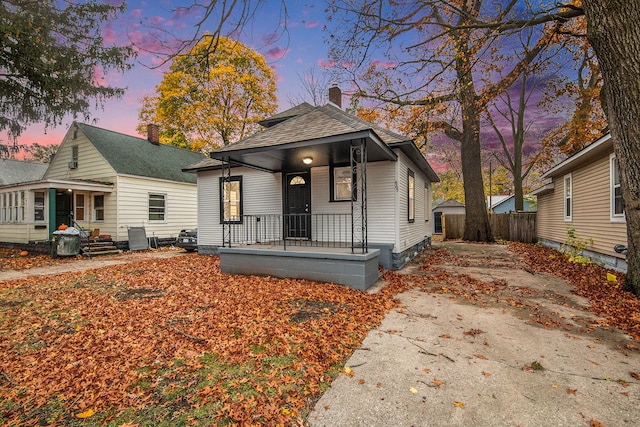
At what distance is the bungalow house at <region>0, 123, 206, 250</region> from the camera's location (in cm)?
1230

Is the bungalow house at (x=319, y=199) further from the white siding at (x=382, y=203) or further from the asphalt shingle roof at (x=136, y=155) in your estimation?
the asphalt shingle roof at (x=136, y=155)

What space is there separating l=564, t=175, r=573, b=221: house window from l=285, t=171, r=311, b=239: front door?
9.59 metres

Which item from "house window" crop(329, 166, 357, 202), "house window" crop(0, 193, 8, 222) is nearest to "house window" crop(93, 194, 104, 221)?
"house window" crop(0, 193, 8, 222)

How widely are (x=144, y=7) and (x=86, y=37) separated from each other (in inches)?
337

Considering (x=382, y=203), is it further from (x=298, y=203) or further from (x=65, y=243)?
(x=65, y=243)

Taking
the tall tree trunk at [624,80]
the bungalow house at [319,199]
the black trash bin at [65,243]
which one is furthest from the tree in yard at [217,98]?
the tall tree trunk at [624,80]

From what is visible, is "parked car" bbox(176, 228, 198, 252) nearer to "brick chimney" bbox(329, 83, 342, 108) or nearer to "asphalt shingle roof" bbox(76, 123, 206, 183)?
"asphalt shingle roof" bbox(76, 123, 206, 183)

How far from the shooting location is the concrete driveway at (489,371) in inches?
87.4

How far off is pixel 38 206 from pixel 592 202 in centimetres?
2087

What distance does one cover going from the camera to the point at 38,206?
12.5 m

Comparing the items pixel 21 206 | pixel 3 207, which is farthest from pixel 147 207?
pixel 3 207

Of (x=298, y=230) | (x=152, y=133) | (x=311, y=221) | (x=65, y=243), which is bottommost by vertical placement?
(x=65, y=243)

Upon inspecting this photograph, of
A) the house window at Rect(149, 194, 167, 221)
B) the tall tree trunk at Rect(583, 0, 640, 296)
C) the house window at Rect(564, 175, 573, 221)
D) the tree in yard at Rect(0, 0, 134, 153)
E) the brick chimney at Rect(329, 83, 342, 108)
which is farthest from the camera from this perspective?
the house window at Rect(149, 194, 167, 221)

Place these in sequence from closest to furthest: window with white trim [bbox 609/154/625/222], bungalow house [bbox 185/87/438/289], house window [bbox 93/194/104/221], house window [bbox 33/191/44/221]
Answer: bungalow house [bbox 185/87/438/289]
window with white trim [bbox 609/154/625/222]
house window [bbox 33/191/44/221]
house window [bbox 93/194/104/221]
